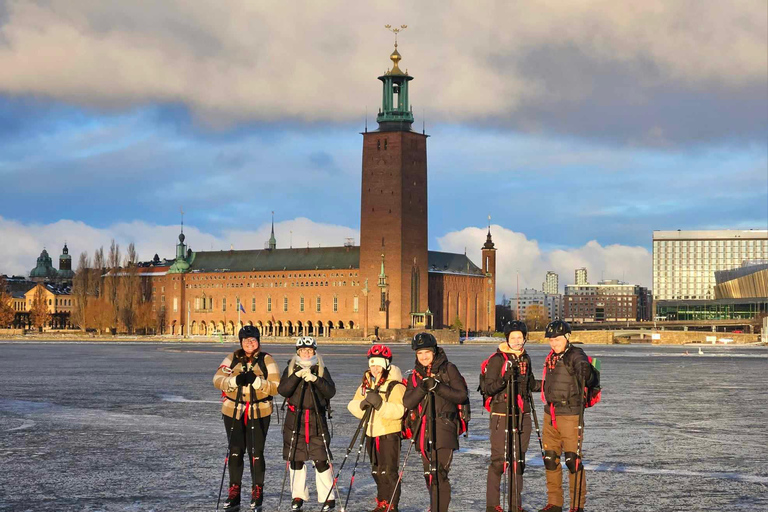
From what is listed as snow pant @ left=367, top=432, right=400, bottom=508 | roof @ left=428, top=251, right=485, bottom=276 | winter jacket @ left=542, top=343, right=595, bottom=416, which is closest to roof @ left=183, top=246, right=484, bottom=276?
roof @ left=428, top=251, right=485, bottom=276

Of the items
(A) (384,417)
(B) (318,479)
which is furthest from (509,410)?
(B) (318,479)

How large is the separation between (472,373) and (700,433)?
2123cm

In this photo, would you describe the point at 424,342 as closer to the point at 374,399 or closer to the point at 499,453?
the point at 374,399

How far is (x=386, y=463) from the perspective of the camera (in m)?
10.4

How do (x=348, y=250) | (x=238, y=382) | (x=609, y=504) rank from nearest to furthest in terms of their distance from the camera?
(x=238, y=382), (x=609, y=504), (x=348, y=250)

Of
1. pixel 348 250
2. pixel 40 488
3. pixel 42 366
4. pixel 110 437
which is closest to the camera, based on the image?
pixel 40 488

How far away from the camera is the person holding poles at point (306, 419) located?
→ 10.7 m

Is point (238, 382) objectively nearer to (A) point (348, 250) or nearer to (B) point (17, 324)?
(A) point (348, 250)

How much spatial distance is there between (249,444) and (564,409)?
319cm

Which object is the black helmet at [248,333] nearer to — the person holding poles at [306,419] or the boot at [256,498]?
the person holding poles at [306,419]

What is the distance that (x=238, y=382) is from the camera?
35.5 ft

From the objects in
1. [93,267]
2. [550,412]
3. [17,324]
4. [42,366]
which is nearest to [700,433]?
[550,412]

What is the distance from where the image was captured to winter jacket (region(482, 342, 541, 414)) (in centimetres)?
1058

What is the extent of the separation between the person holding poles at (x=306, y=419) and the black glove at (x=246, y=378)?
31 cm
